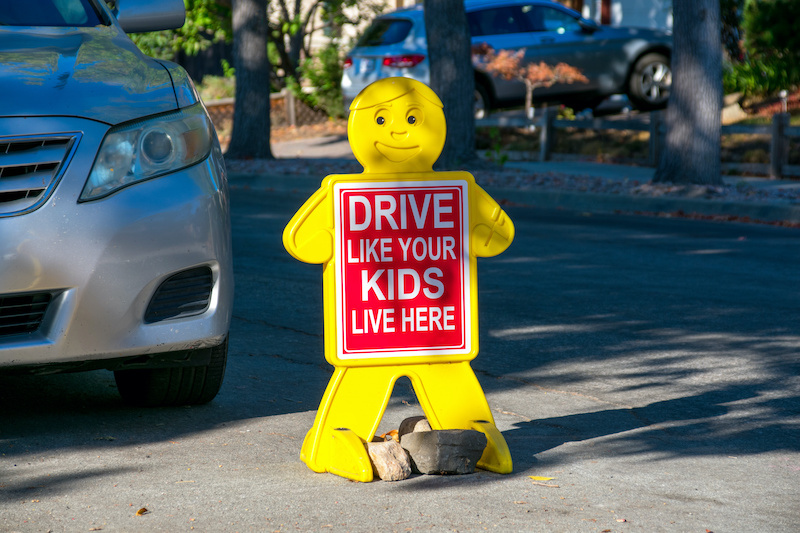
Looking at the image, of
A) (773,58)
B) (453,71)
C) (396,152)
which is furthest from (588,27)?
(396,152)

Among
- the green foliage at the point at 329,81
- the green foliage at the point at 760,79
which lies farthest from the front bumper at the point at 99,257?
the green foliage at the point at 329,81

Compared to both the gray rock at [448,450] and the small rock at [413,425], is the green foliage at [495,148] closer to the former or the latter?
the small rock at [413,425]

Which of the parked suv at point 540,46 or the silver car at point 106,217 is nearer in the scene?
the silver car at point 106,217

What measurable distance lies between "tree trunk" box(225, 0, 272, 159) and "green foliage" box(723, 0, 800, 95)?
8500 millimetres

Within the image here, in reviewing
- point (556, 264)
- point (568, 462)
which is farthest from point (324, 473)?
point (556, 264)

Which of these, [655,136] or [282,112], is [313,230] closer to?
[655,136]

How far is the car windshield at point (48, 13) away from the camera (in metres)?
4.26

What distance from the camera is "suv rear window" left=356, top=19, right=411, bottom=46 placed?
16906mm

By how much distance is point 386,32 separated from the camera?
17141mm

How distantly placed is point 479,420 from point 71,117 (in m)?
1.65

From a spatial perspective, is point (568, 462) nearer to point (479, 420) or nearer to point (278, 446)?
point (479, 420)

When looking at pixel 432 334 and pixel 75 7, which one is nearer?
pixel 432 334

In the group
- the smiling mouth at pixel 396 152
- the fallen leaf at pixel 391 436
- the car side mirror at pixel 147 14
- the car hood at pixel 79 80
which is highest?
the car side mirror at pixel 147 14

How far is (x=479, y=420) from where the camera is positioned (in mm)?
3447
